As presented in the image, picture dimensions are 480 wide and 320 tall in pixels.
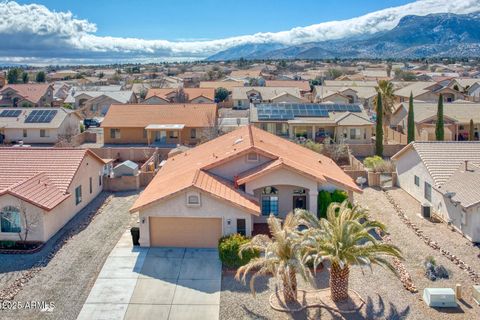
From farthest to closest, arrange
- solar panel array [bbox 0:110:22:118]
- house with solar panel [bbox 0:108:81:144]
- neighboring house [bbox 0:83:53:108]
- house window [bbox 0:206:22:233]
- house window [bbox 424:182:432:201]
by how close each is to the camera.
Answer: neighboring house [bbox 0:83:53:108]
solar panel array [bbox 0:110:22:118]
house with solar panel [bbox 0:108:81:144]
house window [bbox 424:182:432:201]
house window [bbox 0:206:22:233]

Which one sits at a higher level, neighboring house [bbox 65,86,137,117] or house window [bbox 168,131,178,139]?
neighboring house [bbox 65,86,137,117]

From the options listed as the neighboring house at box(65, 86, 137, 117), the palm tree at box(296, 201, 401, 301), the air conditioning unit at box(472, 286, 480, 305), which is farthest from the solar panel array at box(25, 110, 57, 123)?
the air conditioning unit at box(472, 286, 480, 305)

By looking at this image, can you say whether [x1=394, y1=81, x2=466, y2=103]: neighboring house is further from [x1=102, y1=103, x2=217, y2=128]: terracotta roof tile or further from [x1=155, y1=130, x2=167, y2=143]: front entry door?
[x1=155, y1=130, x2=167, y2=143]: front entry door

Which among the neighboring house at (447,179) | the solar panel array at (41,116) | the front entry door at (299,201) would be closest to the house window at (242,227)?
the front entry door at (299,201)

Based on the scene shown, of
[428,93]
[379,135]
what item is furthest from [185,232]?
[428,93]

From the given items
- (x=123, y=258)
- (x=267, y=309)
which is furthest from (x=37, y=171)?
(x=267, y=309)

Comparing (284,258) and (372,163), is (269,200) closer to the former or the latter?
(284,258)
